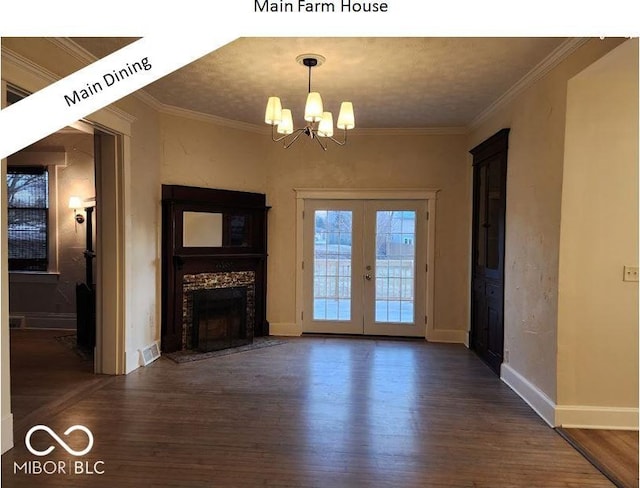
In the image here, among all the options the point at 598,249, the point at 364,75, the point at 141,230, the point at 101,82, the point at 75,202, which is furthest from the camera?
the point at 75,202

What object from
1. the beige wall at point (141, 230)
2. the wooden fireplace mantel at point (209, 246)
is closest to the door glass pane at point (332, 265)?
the wooden fireplace mantel at point (209, 246)

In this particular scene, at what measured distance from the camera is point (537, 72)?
3.48m

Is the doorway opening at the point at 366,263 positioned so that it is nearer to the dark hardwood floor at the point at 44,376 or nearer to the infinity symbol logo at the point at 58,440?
the dark hardwood floor at the point at 44,376

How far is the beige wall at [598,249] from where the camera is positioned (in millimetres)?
3029

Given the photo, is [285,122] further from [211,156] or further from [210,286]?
[210,286]

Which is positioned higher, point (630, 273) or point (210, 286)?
point (630, 273)

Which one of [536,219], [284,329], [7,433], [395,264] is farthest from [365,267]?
[7,433]

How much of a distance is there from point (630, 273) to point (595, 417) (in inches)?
42.8

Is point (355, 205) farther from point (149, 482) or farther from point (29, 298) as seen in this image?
point (29, 298)

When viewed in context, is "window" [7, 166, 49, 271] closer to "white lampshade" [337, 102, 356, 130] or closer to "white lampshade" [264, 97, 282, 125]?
"white lampshade" [264, 97, 282, 125]

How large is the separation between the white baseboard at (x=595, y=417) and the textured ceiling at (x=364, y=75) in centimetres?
268

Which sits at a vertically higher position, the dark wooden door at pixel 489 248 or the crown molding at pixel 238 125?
the crown molding at pixel 238 125

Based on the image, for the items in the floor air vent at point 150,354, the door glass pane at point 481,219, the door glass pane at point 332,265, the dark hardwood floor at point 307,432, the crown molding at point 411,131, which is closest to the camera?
the dark hardwood floor at point 307,432
